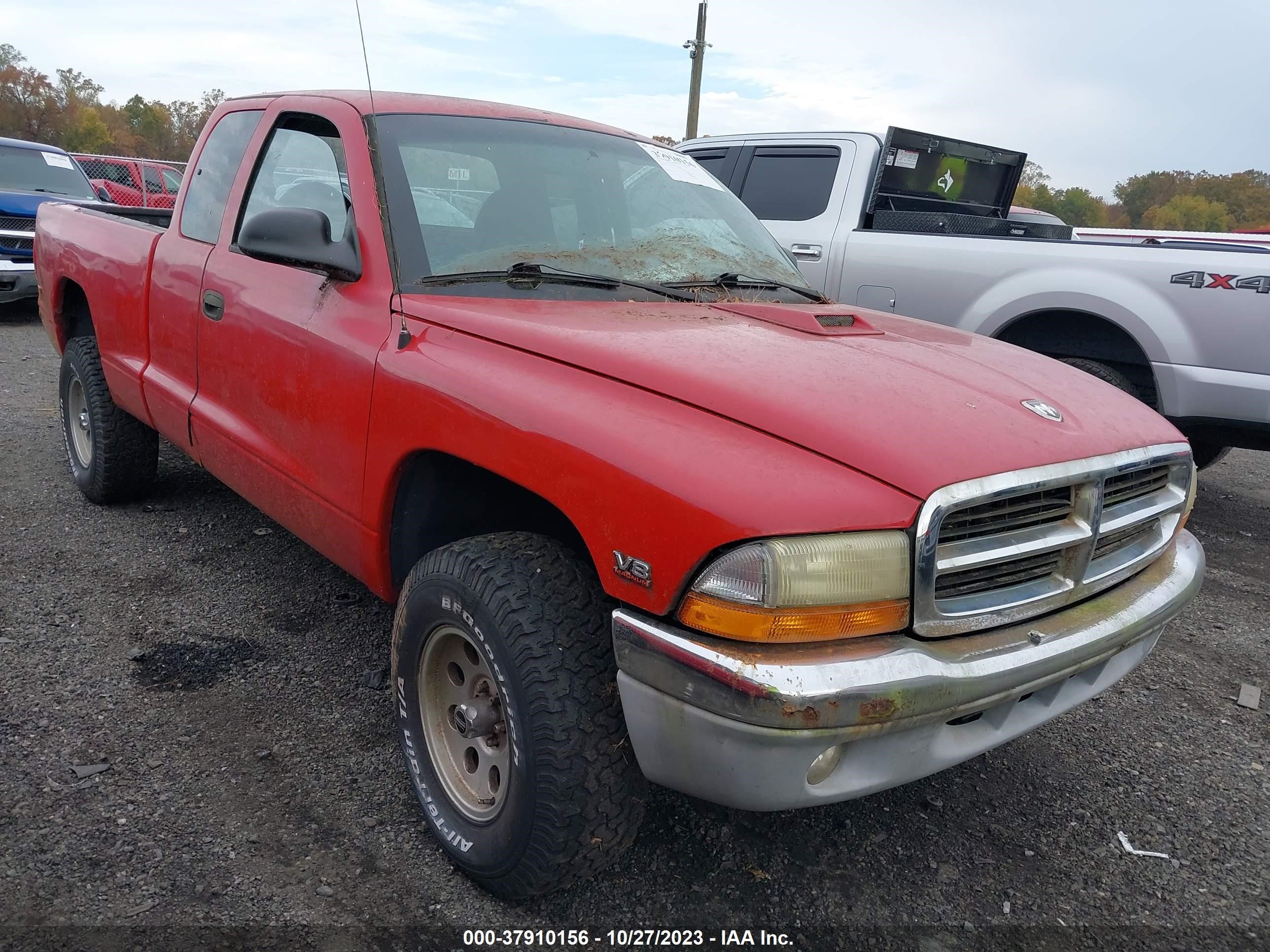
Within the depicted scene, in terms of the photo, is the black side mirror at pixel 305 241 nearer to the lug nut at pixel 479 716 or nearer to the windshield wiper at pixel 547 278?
the windshield wiper at pixel 547 278

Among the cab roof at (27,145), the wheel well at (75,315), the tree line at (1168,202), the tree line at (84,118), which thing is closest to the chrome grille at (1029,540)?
the wheel well at (75,315)

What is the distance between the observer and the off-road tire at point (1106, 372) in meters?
4.68

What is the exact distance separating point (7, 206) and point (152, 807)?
9657 millimetres

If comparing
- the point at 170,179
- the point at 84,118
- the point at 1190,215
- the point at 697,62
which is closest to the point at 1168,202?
the point at 1190,215

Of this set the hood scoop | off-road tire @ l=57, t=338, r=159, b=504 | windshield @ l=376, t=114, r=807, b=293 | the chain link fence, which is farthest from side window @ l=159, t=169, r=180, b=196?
the hood scoop

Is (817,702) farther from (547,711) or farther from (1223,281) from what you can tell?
(1223,281)

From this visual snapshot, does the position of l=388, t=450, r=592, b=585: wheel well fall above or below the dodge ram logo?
below

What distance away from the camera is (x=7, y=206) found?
961cm

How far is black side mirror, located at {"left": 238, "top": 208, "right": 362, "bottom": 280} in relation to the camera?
99.0 inches

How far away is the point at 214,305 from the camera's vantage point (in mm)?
3139

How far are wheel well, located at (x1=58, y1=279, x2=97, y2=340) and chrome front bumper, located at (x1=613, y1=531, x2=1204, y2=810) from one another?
4007 millimetres

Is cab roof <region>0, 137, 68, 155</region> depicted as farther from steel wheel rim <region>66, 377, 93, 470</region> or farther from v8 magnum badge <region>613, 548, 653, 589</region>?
v8 magnum badge <region>613, 548, 653, 589</region>

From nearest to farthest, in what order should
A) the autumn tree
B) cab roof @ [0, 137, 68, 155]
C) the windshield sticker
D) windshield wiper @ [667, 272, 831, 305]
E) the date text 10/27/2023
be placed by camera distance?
the date text 10/27/2023 → windshield wiper @ [667, 272, 831, 305] → the windshield sticker → cab roof @ [0, 137, 68, 155] → the autumn tree

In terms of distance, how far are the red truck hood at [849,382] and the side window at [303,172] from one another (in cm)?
72
